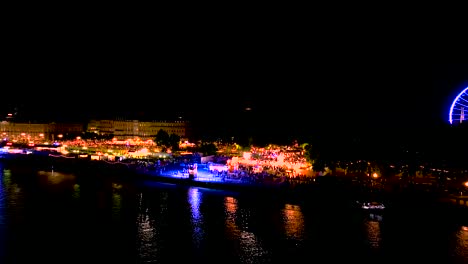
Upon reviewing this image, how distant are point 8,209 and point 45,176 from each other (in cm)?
770

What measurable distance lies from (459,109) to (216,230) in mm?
12250

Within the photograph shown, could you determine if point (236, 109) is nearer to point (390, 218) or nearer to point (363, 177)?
point (363, 177)

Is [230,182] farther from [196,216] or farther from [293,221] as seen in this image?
[293,221]

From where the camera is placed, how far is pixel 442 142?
59.9 feet

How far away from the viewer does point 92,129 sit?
170ft

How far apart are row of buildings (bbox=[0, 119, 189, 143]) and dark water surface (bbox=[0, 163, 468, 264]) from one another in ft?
97.5

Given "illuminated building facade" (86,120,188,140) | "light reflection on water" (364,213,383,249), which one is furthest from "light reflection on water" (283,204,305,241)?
"illuminated building facade" (86,120,188,140)

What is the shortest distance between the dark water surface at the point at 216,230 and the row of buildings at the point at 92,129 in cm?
2972

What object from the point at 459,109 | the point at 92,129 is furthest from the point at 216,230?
the point at 92,129

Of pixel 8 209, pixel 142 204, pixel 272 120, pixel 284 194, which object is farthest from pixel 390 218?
pixel 272 120

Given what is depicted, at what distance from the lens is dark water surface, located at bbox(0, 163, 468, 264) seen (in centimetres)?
1116

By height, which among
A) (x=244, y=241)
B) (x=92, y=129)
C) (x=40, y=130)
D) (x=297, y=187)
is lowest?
(x=244, y=241)

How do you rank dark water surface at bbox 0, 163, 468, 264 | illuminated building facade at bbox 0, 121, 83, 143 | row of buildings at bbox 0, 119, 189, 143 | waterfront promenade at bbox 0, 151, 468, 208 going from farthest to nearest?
illuminated building facade at bbox 0, 121, 83, 143
row of buildings at bbox 0, 119, 189, 143
waterfront promenade at bbox 0, 151, 468, 208
dark water surface at bbox 0, 163, 468, 264

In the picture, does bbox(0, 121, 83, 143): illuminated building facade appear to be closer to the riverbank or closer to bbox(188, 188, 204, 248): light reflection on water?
the riverbank
